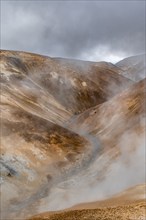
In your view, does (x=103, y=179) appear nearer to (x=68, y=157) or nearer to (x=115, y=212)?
(x=68, y=157)

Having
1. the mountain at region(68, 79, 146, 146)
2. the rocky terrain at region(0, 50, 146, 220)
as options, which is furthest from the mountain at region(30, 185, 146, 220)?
the mountain at region(68, 79, 146, 146)

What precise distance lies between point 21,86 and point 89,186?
7019 cm

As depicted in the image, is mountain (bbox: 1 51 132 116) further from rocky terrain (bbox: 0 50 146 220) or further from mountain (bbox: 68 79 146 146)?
mountain (bbox: 68 79 146 146)

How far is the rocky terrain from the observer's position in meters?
56.8

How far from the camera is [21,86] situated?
13638 cm

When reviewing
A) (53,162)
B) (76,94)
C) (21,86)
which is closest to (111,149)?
(53,162)

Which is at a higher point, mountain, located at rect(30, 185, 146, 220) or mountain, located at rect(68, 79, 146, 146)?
mountain, located at rect(68, 79, 146, 146)

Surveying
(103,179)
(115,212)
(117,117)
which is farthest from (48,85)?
(115,212)

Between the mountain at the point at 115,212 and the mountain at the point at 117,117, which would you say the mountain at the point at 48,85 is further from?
the mountain at the point at 115,212

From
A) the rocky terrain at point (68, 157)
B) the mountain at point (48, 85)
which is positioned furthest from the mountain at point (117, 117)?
the mountain at point (48, 85)

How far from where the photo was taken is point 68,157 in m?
89.5

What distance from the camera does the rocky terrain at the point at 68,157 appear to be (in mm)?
56828

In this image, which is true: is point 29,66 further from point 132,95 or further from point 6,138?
point 6,138

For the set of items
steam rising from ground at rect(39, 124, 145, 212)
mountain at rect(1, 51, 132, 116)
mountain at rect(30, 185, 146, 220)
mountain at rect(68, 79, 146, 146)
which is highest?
mountain at rect(1, 51, 132, 116)
